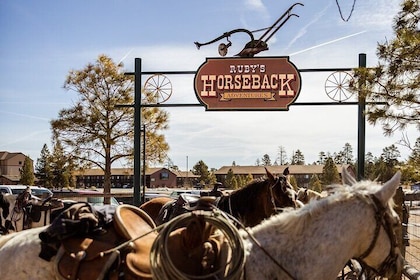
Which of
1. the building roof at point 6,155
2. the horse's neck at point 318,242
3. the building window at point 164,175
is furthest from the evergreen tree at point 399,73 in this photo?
the building roof at point 6,155

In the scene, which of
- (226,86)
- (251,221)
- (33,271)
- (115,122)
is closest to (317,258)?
(33,271)

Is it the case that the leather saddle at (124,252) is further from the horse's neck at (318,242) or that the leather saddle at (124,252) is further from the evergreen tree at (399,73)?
the evergreen tree at (399,73)

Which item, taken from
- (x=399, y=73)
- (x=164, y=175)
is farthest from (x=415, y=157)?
(x=164, y=175)

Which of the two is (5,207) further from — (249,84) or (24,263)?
(24,263)

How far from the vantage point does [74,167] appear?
23.4 meters

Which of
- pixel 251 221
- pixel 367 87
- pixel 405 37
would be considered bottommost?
pixel 251 221

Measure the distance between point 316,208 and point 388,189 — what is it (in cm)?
46

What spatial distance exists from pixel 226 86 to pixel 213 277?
29.8ft

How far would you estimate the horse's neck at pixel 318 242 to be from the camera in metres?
3.16

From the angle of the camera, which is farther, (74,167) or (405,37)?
(74,167)

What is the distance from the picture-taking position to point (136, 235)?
3521mm

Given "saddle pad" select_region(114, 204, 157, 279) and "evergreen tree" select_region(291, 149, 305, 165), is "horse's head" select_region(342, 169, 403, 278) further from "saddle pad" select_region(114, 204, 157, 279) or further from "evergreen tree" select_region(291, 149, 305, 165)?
"evergreen tree" select_region(291, 149, 305, 165)

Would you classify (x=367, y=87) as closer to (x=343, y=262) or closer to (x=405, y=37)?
(x=405, y=37)

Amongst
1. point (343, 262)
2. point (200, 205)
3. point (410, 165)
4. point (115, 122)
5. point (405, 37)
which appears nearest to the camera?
point (343, 262)
